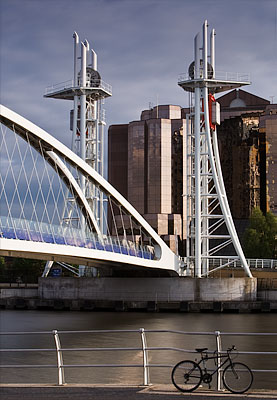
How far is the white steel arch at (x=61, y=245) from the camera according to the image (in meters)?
33.7

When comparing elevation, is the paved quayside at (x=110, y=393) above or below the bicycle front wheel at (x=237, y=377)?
below

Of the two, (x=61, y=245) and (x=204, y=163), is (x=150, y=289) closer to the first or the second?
(x=204, y=163)

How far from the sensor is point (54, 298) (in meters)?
58.2

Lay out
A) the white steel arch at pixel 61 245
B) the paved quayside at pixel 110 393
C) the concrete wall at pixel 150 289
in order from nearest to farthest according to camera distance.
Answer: the paved quayside at pixel 110 393 → the white steel arch at pixel 61 245 → the concrete wall at pixel 150 289

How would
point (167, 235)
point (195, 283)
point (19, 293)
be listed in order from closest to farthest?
point (195, 283), point (19, 293), point (167, 235)

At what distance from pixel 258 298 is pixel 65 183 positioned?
1830 cm

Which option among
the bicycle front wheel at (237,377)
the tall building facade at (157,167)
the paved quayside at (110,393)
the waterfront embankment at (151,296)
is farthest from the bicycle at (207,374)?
the tall building facade at (157,167)

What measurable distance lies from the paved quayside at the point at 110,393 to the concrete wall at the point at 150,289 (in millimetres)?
42399

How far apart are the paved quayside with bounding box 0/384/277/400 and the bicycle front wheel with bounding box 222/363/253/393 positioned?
37 cm

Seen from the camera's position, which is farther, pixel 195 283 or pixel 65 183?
pixel 195 283

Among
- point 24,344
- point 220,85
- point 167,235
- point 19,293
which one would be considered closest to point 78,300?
point 19,293

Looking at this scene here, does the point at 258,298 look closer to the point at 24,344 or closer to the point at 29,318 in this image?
the point at 29,318

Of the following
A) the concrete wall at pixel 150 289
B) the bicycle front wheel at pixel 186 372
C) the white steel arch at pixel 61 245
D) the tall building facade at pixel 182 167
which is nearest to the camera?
the bicycle front wheel at pixel 186 372

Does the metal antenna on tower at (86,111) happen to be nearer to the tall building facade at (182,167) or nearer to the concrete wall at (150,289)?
the concrete wall at (150,289)
